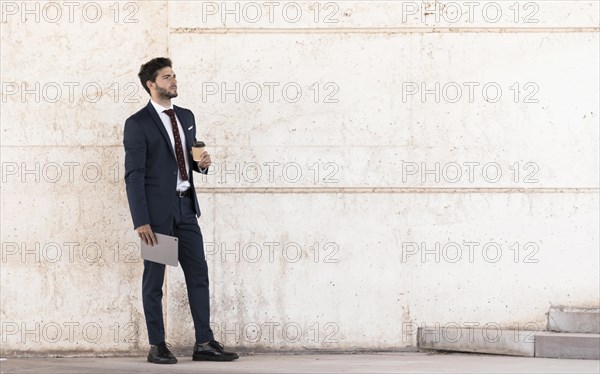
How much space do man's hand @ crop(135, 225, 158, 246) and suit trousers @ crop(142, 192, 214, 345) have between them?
17 centimetres

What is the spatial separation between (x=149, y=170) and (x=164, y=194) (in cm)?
18

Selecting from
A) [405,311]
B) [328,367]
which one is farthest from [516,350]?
[328,367]

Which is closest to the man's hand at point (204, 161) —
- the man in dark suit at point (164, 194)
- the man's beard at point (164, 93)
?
the man in dark suit at point (164, 194)

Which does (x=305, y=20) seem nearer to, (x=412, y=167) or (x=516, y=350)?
(x=412, y=167)

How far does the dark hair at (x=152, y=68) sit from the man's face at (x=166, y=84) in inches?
1.1

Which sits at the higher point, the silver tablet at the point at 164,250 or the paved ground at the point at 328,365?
the silver tablet at the point at 164,250

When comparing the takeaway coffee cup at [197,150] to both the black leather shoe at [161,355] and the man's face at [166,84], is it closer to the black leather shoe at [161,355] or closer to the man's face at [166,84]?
the man's face at [166,84]

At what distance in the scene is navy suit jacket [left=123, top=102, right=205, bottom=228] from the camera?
7.41 meters

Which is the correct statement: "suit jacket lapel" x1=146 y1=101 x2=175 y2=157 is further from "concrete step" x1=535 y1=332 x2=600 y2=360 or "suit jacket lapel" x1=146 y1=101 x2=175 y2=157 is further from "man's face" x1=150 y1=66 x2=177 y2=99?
"concrete step" x1=535 y1=332 x2=600 y2=360

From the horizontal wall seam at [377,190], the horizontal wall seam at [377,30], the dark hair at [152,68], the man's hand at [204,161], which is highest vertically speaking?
the horizontal wall seam at [377,30]

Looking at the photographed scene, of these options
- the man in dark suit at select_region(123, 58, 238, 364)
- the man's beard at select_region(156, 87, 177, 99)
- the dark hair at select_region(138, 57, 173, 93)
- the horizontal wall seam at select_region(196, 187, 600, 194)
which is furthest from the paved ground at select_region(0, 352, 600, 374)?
the dark hair at select_region(138, 57, 173, 93)

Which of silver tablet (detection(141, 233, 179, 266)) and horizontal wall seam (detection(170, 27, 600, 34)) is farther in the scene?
horizontal wall seam (detection(170, 27, 600, 34))

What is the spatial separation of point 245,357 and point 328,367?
0.79m

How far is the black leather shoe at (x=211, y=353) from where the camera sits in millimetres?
7609
